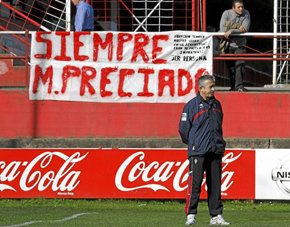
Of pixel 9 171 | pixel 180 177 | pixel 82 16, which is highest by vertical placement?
pixel 82 16

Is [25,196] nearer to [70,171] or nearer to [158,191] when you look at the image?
[70,171]

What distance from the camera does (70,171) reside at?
15.9 meters

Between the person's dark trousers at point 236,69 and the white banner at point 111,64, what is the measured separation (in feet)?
1.51

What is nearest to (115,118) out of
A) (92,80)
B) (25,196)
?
(92,80)

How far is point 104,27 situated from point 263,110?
6.58 meters

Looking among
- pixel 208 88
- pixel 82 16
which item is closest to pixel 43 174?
pixel 82 16

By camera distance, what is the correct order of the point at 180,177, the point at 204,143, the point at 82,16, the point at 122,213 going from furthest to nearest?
the point at 82,16, the point at 180,177, the point at 122,213, the point at 204,143

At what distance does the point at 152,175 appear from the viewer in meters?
15.9

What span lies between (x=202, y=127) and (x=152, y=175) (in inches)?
191

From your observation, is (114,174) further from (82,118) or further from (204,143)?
(204,143)

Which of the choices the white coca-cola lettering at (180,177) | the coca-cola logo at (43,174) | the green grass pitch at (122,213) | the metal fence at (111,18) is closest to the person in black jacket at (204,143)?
the green grass pitch at (122,213)

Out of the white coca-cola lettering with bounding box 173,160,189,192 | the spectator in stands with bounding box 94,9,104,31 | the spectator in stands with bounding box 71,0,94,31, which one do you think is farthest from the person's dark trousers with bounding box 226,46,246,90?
the spectator in stands with bounding box 94,9,104,31

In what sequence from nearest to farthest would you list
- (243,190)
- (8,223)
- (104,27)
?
1. (8,223)
2. (243,190)
3. (104,27)

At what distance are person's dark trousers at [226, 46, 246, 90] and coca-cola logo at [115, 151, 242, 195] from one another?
1690 mm
